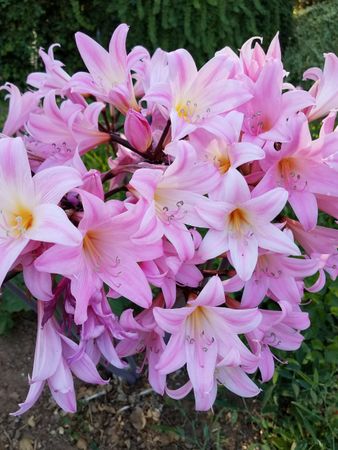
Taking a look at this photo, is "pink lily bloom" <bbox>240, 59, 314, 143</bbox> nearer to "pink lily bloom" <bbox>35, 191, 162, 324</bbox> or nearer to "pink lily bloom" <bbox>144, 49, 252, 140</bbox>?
"pink lily bloom" <bbox>144, 49, 252, 140</bbox>

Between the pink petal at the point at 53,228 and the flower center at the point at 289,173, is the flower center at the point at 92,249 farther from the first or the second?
the flower center at the point at 289,173

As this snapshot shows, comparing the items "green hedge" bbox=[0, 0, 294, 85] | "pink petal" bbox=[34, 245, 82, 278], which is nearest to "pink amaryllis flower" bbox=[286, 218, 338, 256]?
"pink petal" bbox=[34, 245, 82, 278]

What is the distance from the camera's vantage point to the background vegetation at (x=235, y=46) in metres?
1.63

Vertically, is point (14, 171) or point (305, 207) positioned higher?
point (14, 171)

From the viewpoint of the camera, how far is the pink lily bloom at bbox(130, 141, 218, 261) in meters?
0.81

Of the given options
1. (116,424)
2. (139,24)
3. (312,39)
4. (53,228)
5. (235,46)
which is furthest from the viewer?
(312,39)

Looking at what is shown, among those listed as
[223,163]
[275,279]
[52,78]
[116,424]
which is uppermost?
[52,78]

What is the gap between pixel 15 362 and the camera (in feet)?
6.09

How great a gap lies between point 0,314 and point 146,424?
0.63 m

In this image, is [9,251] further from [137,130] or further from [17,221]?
[137,130]

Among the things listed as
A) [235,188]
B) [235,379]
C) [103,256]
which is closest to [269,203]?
[235,188]

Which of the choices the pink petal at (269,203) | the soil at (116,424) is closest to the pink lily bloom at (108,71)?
the pink petal at (269,203)

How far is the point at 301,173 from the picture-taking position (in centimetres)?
89

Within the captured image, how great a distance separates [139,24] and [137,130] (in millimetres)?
2664
